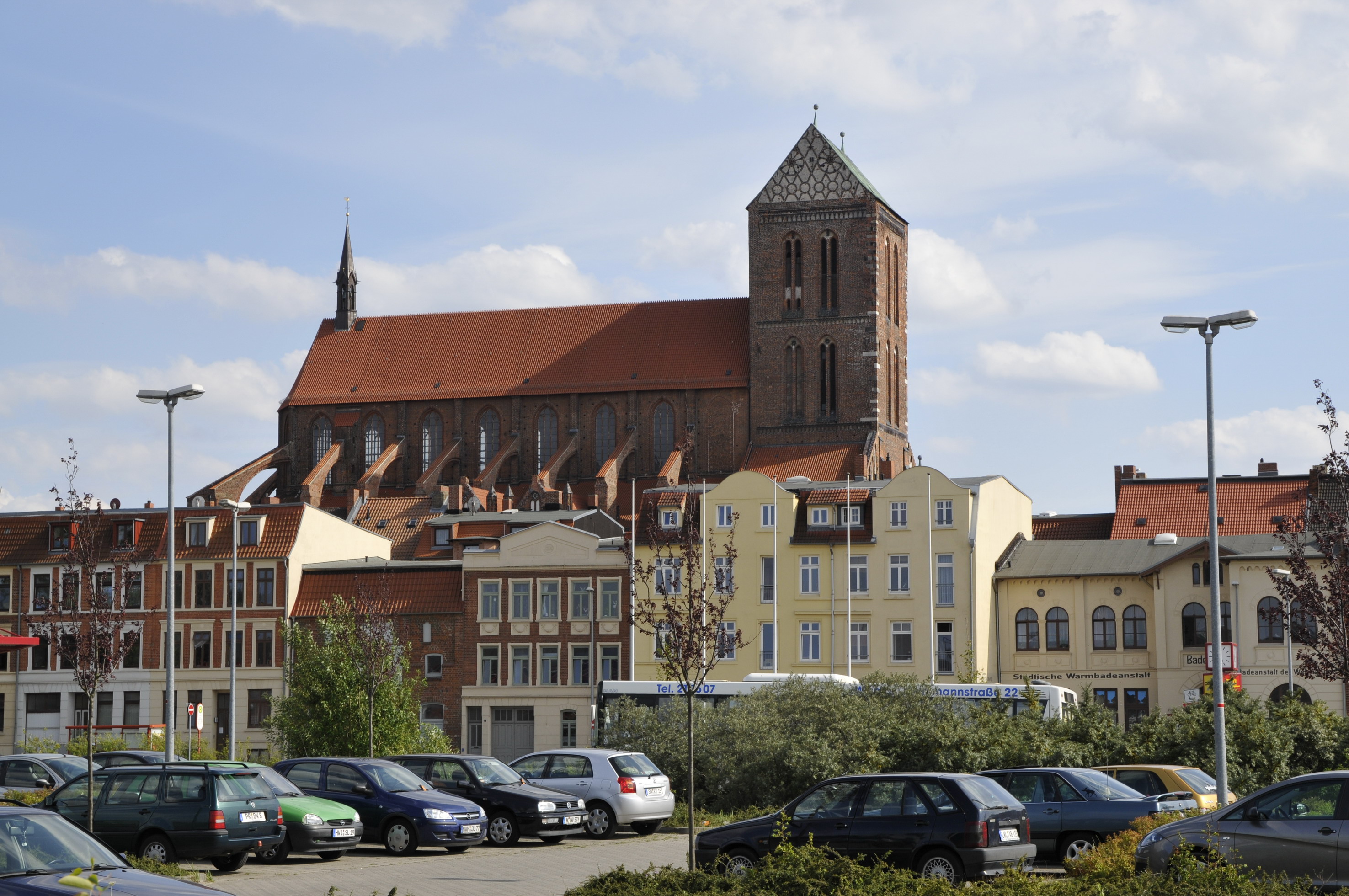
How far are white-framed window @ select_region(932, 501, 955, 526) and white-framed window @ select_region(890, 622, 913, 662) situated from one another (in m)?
3.82

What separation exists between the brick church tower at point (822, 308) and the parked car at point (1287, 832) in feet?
220

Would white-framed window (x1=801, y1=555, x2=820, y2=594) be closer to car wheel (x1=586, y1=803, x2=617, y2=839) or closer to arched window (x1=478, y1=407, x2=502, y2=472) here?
car wheel (x1=586, y1=803, x2=617, y2=839)

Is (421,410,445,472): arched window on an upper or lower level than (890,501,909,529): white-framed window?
upper

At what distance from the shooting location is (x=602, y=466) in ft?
283

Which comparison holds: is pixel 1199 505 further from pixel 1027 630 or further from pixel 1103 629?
pixel 1027 630

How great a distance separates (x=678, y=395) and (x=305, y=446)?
2218 centimetres

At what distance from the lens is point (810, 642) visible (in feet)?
203

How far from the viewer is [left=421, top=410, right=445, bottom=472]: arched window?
95.1m

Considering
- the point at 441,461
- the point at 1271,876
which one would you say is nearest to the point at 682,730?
the point at 1271,876

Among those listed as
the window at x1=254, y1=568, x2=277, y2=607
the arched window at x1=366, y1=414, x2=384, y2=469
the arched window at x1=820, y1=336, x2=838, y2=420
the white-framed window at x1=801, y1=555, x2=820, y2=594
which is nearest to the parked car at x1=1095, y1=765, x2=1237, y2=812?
the white-framed window at x1=801, y1=555, x2=820, y2=594

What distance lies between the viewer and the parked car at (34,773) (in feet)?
105

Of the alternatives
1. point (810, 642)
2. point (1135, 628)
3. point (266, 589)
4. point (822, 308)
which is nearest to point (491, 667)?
point (266, 589)

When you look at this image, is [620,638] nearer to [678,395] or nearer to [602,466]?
[602,466]

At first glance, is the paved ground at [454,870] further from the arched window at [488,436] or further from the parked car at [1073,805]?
the arched window at [488,436]
